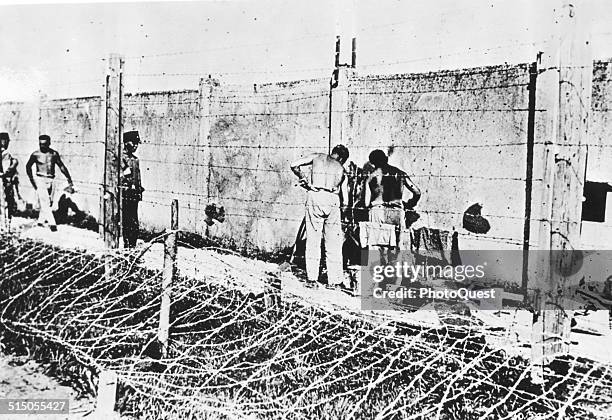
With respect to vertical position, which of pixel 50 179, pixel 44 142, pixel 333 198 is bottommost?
pixel 333 198

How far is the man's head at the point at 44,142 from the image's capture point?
6961 millimetres

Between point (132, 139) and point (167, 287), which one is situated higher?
point (132, 139)

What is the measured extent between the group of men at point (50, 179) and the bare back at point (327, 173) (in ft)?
6.40

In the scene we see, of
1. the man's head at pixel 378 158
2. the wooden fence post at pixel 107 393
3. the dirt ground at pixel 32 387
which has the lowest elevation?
the dirt ground at pixel 32 387

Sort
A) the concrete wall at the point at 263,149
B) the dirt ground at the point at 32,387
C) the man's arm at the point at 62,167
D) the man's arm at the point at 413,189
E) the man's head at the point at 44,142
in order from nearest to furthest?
the dirt ground at the point at 32,387 → the man's arm at the point at 413,189 → the concrete wall at the point at 263,149 → the man's arm at the point at 62,167 → the man's head at the point at 44,142

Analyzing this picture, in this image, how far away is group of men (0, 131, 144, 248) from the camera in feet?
19.5

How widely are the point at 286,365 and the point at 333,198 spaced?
1.72 m

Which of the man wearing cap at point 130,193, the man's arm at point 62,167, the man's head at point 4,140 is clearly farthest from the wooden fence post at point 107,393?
the man's head at point 4,140

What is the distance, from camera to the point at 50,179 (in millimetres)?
6852

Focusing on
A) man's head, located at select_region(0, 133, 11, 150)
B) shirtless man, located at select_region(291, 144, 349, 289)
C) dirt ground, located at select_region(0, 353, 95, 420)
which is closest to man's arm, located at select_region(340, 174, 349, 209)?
shirtless man, located at select_region(291, 144, 349, 289)

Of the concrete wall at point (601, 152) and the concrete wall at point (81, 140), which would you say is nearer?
the concrete wall at point (601, 152)

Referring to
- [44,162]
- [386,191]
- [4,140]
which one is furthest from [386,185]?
[4,140]

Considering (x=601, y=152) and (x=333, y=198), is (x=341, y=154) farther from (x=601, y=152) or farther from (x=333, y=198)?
(x=601, y=152)

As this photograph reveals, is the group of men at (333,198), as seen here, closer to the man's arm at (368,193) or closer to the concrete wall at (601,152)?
the man's arm at (368,193)
